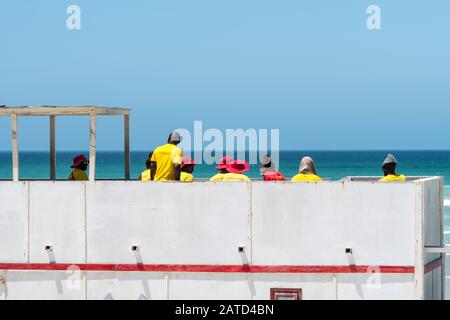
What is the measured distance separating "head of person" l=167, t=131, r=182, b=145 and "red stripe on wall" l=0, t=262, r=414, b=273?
1.95 metres

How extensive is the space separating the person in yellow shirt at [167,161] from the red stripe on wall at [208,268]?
1422 mm

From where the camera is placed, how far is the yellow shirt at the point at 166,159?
1547cm

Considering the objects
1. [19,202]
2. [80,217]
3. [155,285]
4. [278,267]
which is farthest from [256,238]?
[19,202]

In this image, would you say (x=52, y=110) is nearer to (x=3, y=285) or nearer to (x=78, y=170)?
(x=78, y=170)

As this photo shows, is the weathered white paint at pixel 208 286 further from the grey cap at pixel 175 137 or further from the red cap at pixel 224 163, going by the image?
the grey cap at pixel 175 137

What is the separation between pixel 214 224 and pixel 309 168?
166 centimetres

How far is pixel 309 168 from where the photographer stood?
1518 cm

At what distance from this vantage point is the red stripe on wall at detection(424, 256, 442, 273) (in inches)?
596

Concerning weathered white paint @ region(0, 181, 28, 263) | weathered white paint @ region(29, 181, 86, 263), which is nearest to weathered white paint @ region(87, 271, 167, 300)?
weathered white paint @ region(29, 181, 86, 263)

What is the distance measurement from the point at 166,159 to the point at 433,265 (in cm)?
442
